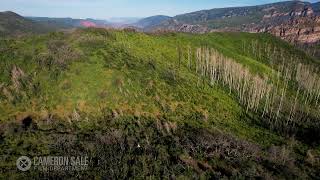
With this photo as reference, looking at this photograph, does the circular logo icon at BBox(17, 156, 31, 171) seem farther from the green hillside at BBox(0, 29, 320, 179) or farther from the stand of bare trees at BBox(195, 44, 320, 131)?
the stand of bare trees at BBox(195, 44, 320, 131)

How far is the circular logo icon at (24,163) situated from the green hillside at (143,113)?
5.31ft


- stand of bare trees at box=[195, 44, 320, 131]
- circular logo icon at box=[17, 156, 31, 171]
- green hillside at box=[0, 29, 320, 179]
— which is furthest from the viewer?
stand of bare trees at box=[195, 44, 320, 131]

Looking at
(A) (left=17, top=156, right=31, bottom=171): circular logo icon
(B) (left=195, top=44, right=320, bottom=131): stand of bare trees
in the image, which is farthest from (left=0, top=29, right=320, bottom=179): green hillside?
(A) (left=17, top=156, right=31, bottom=171): circular logo icon

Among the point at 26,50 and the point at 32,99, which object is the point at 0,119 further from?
the point at 26,50

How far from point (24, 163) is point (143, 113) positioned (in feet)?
112

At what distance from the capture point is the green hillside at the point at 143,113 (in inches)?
2660

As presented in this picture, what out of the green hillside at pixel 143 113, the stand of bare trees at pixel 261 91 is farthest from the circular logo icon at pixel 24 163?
the stand of bare trees at pixel 261 91

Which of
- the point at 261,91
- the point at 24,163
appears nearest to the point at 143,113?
the point at 24,163

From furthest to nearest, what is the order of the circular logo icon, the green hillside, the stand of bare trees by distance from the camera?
the stand of bare trees < the green hillside < the circular logo icon

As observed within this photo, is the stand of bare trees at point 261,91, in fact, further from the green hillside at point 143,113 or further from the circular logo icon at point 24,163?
the circular logo icon at point 24,163

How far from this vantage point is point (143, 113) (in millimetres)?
89000

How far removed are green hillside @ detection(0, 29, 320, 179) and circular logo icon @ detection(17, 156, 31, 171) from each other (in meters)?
1.62

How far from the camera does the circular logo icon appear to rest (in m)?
60.5

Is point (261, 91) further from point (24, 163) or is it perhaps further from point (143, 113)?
point (24, 163)
